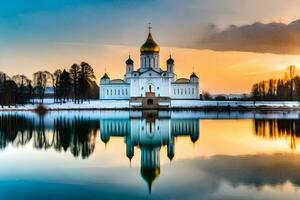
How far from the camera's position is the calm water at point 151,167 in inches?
399

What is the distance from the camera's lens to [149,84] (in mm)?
75875

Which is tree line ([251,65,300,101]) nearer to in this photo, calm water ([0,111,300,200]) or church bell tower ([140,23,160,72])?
church bell tower ([140,23,160,72])

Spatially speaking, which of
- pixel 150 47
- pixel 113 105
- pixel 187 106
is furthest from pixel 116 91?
pixel 187 106

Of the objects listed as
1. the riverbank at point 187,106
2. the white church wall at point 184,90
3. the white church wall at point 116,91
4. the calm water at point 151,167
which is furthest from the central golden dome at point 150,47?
the calm water at point 151,167

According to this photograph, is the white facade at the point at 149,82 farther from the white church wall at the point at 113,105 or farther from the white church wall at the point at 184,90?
the white church wall at the point at 113,105

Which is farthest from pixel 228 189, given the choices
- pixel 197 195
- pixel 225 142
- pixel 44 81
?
pixel 44 81

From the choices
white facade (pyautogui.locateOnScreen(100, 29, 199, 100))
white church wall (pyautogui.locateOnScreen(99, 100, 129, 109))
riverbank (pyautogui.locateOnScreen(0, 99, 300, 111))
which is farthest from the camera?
white facade (pyautogui.locateOnScreen(100, 29, 199, 100))

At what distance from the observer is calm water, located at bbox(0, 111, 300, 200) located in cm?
1014

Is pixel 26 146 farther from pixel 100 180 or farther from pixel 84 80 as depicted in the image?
pixel 84 80

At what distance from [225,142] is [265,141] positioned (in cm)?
182

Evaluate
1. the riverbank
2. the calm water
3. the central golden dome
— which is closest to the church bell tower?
the central golden dome

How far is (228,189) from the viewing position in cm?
1030

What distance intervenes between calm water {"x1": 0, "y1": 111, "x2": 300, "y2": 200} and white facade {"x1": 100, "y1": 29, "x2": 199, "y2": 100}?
176 feet

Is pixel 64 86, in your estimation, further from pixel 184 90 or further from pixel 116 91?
pixel 184 90
